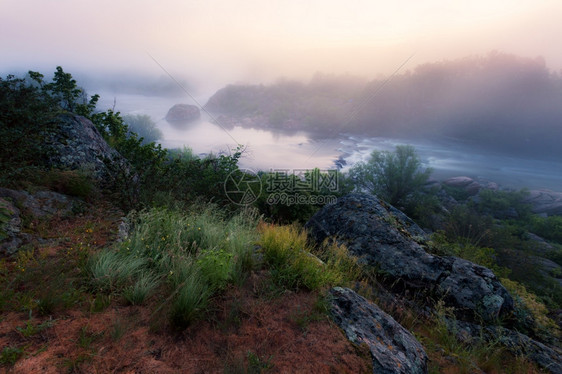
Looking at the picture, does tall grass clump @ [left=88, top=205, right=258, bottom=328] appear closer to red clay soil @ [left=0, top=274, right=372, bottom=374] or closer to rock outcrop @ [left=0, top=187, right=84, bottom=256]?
red clay soil @ [left=0, top=274, right=372, bottom=374]

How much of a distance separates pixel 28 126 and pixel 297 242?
674 centimetres

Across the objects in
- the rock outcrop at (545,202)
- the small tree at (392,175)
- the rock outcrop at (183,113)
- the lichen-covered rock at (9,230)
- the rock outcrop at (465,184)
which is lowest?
the rock outcrop at (545,202)

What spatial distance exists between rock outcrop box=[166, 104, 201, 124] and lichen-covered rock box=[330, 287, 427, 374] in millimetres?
64644

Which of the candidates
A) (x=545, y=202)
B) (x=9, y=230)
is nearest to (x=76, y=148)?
(x=9, y=230)

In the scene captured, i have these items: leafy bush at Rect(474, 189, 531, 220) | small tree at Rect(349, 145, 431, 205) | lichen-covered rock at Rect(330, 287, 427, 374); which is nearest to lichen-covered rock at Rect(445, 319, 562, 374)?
lichen-covered rock at Rect(330, 287, 427, 374)

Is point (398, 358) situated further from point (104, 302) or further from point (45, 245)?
point (45, 245)

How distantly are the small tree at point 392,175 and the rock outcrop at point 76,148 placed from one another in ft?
80.7

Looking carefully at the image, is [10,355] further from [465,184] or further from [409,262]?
[465,184]

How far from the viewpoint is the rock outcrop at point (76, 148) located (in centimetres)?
604

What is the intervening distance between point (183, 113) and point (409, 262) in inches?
2703

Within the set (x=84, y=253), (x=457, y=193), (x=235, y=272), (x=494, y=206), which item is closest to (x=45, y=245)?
(x=84, y=253)

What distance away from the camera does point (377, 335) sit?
288 centimetres

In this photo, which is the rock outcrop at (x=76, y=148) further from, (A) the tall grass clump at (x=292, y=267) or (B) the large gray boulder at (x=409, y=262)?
(B) the large gray boulder at (x=409, y=262)

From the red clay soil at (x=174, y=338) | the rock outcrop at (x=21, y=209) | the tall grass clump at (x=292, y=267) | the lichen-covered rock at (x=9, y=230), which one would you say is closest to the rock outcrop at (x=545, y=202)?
the tall grass clump at (x=292, y=267)
